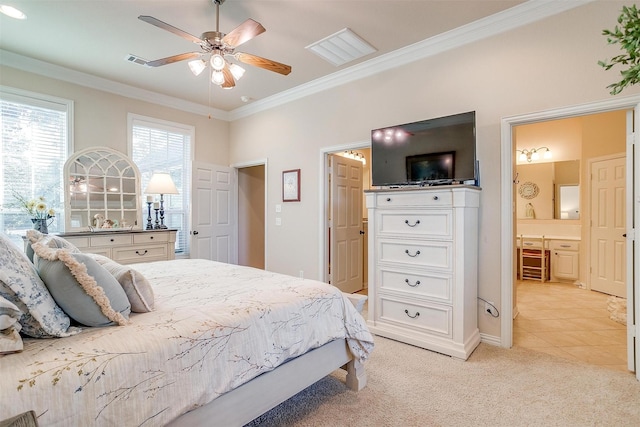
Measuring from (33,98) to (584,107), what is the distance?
18.0 ft

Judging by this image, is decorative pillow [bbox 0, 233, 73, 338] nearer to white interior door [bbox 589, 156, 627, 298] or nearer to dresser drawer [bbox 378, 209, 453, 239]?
dresser drawer [bbox 378, 209, 453, 239]

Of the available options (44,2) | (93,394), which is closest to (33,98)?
(44,2)

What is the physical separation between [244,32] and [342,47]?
1.36 metres

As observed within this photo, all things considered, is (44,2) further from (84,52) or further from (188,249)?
(188,249)

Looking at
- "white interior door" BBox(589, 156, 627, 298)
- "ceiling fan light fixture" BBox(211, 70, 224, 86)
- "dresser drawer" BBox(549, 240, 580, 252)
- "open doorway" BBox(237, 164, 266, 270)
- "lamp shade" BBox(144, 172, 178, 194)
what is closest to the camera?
"ceiling fan light fixture" BBox(211, 70, 224, 86)

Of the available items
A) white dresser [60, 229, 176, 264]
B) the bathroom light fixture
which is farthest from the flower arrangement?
the bathroom light fixture

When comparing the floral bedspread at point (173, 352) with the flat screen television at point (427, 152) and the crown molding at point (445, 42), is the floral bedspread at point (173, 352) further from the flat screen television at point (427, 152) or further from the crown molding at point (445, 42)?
the crown molding at point (445, 42)

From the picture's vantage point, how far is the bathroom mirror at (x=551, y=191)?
5.25 meters

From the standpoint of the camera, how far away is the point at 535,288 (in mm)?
4828

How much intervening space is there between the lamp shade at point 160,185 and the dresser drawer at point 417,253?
2.90 metres

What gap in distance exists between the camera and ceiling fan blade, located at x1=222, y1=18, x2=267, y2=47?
2020 millimetres

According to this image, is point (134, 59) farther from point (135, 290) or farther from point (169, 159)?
point (135, 290)

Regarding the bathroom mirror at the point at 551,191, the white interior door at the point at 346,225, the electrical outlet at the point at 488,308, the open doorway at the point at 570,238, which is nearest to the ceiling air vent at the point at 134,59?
the white interior door at the point at 346,225

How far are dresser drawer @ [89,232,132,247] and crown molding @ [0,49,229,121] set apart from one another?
6.49 feet
